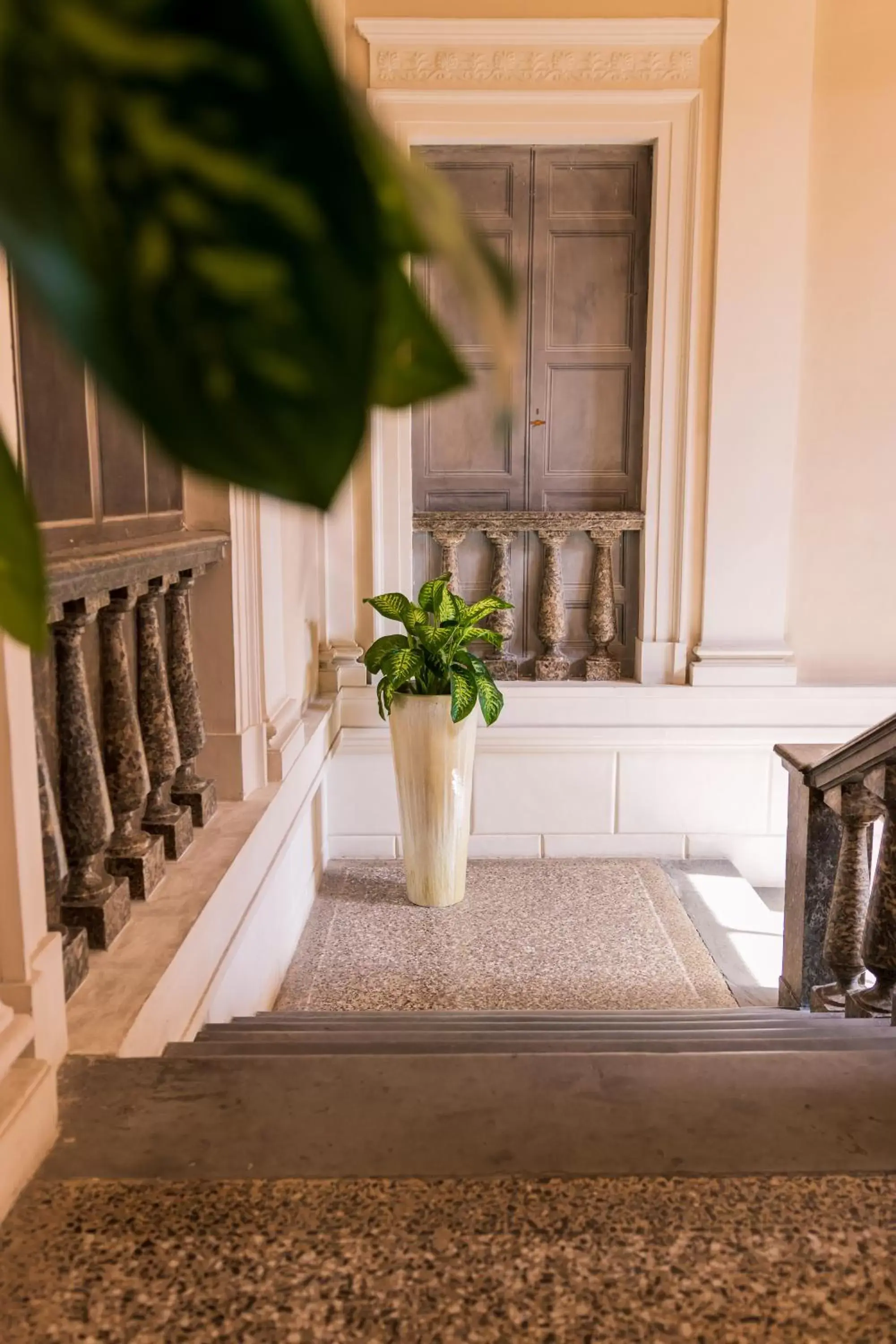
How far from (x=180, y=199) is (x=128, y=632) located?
253 centimetres

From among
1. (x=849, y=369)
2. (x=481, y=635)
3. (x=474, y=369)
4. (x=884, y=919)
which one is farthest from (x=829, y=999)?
(x=474, y=369)

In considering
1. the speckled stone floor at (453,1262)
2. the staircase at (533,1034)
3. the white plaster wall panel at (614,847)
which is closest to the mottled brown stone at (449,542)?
the white plaster wall panel at (614,847)

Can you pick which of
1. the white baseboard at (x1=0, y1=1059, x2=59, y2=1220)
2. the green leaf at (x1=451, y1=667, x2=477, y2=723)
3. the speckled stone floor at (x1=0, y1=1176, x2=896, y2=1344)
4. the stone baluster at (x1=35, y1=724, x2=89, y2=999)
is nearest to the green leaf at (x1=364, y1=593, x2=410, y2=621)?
the green leaf at (x1=451, y1=667, x2=477, y2=723)

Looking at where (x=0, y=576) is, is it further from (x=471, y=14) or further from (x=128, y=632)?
(x=471, y=14)

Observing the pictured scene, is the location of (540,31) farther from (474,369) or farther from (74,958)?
(74,958)

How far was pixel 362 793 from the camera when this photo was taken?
5.01 m

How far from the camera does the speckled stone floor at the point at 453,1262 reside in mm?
1016

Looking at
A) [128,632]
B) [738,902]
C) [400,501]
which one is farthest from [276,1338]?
[400,501]

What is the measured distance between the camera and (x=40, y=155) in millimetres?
171

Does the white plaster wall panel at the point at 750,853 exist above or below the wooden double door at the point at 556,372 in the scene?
below

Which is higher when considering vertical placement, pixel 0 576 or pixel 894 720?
pixel 0 576

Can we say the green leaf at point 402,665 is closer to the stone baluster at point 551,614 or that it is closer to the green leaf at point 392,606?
the green leaf at point 392,606

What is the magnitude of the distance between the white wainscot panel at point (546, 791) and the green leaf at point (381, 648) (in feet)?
3.43

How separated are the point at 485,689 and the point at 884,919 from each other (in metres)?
1.80
